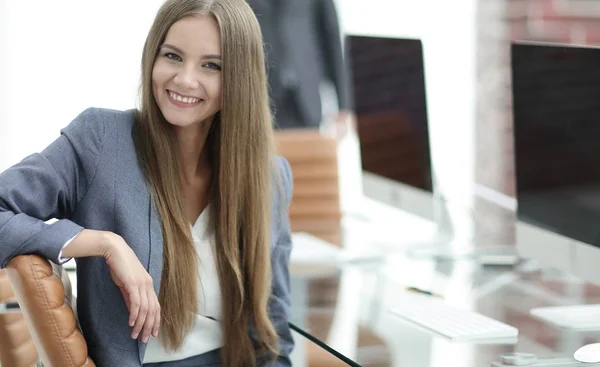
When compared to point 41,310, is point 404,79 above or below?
above

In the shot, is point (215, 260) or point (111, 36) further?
point (111, 36)

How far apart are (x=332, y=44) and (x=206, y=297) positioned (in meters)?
2.36

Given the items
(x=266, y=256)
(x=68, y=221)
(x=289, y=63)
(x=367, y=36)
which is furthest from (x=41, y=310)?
(x=289, y=63)

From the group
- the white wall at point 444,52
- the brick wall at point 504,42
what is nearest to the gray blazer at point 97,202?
the brick wall at point 504,42

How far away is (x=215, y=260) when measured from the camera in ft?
6.46

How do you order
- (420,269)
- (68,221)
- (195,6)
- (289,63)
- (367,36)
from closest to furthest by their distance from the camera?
(68,221) < (195,6) < (420,269) < (367,36) < (289,63)

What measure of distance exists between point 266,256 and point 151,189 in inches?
11.1

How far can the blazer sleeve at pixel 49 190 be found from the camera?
160cm

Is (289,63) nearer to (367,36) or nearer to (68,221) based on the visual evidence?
(367,36)

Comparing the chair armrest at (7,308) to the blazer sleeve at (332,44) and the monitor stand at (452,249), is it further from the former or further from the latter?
the blazer sleeve at (332,44)

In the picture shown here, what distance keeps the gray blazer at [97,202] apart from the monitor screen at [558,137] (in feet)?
2.65

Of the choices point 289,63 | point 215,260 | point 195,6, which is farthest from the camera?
point 289,63

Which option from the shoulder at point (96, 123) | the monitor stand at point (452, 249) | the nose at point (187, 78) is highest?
the nose at point (187, 78)

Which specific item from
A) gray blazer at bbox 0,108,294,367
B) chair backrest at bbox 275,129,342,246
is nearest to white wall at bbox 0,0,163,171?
chair backrest at bbox 275,129,342,246
